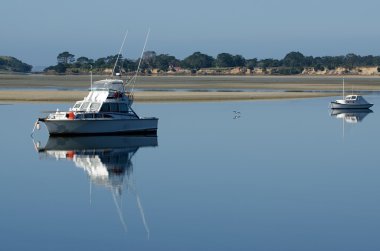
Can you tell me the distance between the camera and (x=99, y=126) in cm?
3706

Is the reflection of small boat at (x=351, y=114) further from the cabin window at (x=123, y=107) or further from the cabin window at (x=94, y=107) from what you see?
the cabin window at (x=94, y=107)

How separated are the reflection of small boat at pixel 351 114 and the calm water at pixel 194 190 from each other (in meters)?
8.98

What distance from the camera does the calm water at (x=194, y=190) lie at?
17.4 meters

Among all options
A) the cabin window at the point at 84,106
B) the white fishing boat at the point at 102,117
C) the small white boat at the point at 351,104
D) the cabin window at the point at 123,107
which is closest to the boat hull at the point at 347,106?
the small white boat at the point at 351,104

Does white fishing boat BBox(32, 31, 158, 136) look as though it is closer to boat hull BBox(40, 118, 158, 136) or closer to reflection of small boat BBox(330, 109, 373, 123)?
boat hull BBox(40, 118, 158, 136)

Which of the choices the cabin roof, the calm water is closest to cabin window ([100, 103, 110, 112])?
the cabin roof

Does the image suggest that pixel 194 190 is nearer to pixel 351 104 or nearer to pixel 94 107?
pixel 94 107

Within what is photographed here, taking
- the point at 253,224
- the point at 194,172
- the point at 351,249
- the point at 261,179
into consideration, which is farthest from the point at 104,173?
the point at 351,249

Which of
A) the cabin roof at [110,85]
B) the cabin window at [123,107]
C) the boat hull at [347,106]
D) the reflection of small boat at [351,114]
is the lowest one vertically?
the reflection of small boat at [351,114]

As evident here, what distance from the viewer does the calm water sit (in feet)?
57.2

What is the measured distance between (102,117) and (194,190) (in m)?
15.0

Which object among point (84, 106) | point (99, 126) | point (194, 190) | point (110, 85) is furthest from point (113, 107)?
point (194, 190)

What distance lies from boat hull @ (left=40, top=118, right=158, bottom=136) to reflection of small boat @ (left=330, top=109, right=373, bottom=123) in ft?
46.9

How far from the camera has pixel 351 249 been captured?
16.6 m
